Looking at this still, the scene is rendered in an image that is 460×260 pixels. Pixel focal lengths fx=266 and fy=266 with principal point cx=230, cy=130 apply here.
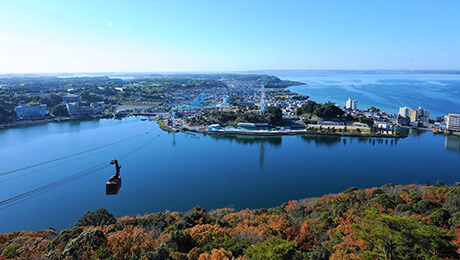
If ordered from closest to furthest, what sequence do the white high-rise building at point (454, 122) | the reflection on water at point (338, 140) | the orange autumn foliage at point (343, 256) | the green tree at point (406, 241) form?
the green tree at point (406, 241)
the orange autumn foliage at point (343, 256)
the reflection on water at point (338, 140)
the white high-rise building at point (454, 122)

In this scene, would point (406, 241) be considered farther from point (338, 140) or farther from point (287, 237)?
point (338, 140)

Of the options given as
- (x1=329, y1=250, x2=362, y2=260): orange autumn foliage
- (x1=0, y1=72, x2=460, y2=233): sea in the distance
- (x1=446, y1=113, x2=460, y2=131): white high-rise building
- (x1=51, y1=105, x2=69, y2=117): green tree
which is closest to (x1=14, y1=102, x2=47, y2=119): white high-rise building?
(x1=51, y1=105, x2=69, y2=117): green tree

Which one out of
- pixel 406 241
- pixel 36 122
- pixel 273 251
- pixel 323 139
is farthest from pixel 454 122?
pixel 36 122

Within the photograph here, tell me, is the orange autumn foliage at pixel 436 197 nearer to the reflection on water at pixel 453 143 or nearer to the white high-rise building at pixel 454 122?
the reflection on water at pixel 453 143

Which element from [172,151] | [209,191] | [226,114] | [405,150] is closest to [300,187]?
[209,191]

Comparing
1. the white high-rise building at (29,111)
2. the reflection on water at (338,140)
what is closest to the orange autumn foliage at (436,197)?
the reflection on water at (338,140)
